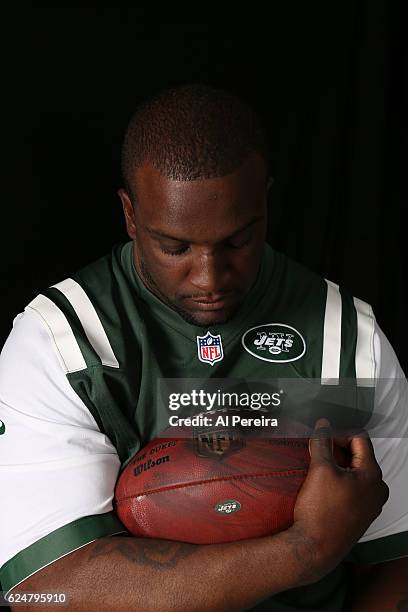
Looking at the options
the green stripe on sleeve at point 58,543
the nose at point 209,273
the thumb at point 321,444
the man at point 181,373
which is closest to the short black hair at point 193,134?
the man at point 181,373

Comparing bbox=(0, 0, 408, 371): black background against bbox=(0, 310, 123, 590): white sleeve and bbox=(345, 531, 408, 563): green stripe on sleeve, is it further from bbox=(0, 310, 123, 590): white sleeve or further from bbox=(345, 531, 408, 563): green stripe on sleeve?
bbox=(345, 531, 408, 563): green stripe on sleeve

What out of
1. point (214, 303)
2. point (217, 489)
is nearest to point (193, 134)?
point (214, 303)

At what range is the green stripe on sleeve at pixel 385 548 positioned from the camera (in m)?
1.47

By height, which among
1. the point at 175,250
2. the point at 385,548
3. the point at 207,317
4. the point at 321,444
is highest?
the point at 175,250

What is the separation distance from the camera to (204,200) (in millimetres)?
1253

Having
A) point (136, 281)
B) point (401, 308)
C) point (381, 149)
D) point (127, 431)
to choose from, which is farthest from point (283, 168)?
point (127, 431)

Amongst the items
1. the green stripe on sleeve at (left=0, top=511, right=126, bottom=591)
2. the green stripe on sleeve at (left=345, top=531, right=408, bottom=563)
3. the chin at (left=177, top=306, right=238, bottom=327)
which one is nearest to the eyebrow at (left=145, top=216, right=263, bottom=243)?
the chin at (left=177, top=306, right=238, bottom=327)

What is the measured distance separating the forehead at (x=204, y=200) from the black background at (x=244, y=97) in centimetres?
64

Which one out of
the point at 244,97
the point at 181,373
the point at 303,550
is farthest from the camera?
the point at 244,97

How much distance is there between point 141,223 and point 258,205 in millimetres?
161

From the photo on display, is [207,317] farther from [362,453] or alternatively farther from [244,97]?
[244,97]

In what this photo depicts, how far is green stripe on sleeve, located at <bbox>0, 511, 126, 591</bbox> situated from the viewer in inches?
50.3

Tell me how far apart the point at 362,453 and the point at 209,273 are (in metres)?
0.32

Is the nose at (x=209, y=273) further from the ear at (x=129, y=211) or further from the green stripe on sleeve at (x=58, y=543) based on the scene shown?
the green stripe on sleeve at (x=58, y=543)
